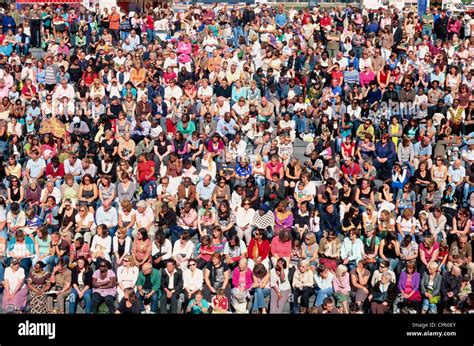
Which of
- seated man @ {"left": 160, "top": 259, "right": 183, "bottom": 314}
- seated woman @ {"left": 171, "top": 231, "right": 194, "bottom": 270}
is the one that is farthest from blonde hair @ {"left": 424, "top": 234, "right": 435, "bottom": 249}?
seated man @ {"left": 160, "top": 259, "right": 183, "bottom": 314}

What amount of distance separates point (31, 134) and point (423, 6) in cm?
1772

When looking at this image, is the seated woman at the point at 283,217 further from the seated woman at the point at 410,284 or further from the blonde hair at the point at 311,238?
the seated woman at the point at 410,284

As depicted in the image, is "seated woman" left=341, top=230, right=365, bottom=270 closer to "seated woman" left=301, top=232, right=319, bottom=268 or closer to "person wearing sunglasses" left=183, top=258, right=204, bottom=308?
"seated woman" left=301, top=232, right=319, bottom=268

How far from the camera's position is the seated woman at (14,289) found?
53.3 feet

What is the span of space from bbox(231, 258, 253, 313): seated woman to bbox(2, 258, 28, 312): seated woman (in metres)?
3.11

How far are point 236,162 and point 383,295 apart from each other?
16.6 feet

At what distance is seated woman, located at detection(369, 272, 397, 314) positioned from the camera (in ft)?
53.3

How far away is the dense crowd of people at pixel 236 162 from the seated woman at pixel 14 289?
1.3 inches

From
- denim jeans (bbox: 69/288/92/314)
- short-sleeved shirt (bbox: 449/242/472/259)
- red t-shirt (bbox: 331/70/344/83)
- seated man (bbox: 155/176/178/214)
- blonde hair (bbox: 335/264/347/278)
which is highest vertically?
red t-shirt (bbox: 331/70/344/83)

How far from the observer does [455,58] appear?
25578 millimetres

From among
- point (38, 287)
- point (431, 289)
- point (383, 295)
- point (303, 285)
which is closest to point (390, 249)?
point (431, 289)

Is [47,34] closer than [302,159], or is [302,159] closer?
[302,159]
